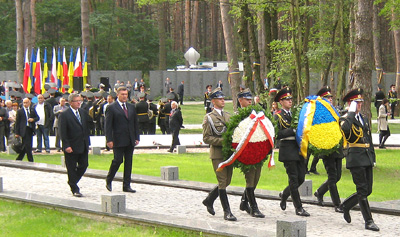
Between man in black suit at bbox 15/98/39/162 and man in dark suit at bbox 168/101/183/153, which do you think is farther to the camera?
man in dark suit at bbox 168/101/183/153

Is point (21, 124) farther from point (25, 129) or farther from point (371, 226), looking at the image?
point (371, 226)

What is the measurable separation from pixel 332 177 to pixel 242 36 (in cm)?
1523

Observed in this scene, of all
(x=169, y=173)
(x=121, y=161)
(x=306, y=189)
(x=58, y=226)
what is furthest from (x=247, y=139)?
(x=169, y=173)

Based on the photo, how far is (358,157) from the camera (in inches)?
457

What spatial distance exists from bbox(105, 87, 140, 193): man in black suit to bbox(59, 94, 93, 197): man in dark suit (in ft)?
1.62

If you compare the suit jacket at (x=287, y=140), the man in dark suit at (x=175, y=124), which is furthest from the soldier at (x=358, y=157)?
the man in dark suit at (x=175, y=124)

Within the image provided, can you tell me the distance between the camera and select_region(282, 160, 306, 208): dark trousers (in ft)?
41.0

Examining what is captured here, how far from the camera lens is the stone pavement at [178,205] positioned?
1109 cm

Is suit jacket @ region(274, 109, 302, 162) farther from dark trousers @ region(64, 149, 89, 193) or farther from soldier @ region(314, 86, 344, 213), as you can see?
dark trousers @ region(64, 149, 89, 193)

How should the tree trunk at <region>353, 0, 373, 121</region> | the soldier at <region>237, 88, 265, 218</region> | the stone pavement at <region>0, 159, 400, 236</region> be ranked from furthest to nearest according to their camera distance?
the tree trunk at <region>353, 0, 373, 121</region>
the soldier at <region>237, 88, 265, 218</region>
the stone pavement at <region>0, 159, 400, 236</region>

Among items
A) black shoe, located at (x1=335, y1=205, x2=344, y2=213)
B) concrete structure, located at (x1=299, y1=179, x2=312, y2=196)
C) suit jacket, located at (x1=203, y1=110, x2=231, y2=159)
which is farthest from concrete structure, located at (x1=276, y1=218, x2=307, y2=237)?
concrete structure, located at (x1=299, y1=179, x2=312, y2=196)

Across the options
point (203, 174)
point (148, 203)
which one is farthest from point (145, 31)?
point (148, 203)

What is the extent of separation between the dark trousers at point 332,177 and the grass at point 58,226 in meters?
3.34

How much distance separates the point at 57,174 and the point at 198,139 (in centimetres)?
1104
